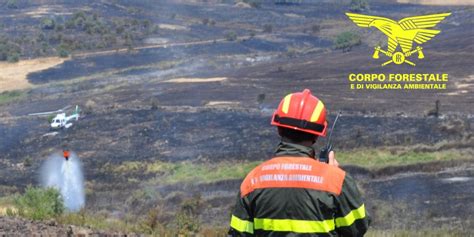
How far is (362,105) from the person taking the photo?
35.2 m

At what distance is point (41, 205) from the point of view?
14.1 meters

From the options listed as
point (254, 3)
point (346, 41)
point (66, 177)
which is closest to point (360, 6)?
point (254, 3)

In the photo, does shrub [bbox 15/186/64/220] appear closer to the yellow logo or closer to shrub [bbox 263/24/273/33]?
the yellow logo

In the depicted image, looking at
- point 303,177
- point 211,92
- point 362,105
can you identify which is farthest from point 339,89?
point 303,177

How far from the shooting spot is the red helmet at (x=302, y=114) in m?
3.42

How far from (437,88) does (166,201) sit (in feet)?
67.9

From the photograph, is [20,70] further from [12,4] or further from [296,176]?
[296,176]

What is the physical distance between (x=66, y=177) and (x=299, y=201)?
2449cm

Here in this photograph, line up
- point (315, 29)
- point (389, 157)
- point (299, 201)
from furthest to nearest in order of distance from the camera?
point (315, 29) → point (389, 157) → point (299, 201)

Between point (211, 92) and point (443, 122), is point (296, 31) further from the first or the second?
point (443, 122)

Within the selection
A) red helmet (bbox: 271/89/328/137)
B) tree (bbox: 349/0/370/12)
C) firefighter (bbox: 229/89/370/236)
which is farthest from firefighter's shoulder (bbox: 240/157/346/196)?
tree (bbox: 349/0/370/12)

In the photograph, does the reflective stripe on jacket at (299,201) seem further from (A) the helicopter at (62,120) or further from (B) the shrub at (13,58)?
(B) the shrub at (13,58)

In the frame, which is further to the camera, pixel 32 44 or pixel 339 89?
pixel 32 44

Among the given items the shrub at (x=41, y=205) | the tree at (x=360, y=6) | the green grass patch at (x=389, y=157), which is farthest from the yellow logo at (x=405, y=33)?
the shrub at (x=41, y=205)
